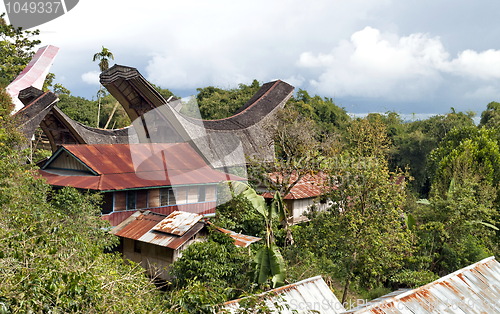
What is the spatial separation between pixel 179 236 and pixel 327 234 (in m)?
5.49

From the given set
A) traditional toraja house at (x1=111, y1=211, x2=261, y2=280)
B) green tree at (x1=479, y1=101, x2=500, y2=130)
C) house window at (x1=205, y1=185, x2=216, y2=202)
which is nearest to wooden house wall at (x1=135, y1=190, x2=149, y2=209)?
traditional toraja house at (x1=111, y1=211, x2=261, y2=280)

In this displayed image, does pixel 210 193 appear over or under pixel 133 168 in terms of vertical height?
under

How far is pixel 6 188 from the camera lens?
1142 centimetres

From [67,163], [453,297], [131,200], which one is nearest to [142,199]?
[131,200]

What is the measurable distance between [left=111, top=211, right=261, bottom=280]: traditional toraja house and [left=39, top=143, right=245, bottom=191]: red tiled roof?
198cm

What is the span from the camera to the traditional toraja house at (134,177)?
1736 centimetres

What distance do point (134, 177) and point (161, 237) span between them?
14.4 feet

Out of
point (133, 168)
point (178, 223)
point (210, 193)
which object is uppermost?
point (133, 168)

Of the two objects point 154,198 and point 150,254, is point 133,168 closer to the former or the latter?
point 154,198

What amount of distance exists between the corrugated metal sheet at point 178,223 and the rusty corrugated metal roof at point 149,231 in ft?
0.23

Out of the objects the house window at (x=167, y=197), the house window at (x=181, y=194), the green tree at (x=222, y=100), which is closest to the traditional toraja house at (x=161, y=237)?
the house window at (x=167, y=197)

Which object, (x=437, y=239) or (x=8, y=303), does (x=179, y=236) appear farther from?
(x=437, y=239)

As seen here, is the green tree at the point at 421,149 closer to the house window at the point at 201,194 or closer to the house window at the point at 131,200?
the house window at the point at 201,194

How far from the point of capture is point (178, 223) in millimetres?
15672
